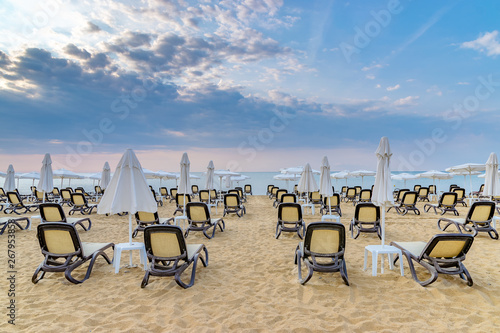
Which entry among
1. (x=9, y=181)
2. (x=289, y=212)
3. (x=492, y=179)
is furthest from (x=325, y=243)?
(x=9, y=181)

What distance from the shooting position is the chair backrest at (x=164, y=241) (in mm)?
3879

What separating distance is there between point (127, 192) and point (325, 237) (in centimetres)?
353

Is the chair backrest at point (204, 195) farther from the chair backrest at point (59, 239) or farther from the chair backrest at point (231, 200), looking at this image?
the chair backrest at point (59, 239)

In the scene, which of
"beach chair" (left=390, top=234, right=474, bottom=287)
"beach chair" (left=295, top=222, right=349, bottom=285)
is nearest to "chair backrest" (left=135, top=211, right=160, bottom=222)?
"beach chair" (left=295, top=222, right=349, bottom=285)

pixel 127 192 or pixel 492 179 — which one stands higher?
pixel 492 179

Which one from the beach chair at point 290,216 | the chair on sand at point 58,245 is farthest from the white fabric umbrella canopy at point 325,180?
the chair on sand at point 58,245

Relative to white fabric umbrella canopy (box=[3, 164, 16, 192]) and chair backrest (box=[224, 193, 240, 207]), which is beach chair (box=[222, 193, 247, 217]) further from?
white fabric umbrella canopy (box=[3, 164, 16, 192])

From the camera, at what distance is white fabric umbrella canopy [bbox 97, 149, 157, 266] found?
4414 millimetres

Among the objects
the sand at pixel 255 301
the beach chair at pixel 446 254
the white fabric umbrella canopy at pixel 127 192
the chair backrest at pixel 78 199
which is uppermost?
the white fabric umbrella canopy at pixel 127 192

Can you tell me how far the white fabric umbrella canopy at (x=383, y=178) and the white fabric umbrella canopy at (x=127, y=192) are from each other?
4.18 m

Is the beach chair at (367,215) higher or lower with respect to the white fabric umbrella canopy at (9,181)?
lower

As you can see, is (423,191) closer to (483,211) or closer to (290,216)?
(483,211)

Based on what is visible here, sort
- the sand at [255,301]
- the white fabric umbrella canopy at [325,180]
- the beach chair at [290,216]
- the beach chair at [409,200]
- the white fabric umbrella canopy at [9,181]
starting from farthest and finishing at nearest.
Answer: the white fabric umbrella canopy at [9,181] < the beach chair at [409,200] < the white fabric umbrella canopy at [325,180] < the beach chair at [290,216] < the sand at [255,301]

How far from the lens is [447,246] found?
3.79 m
